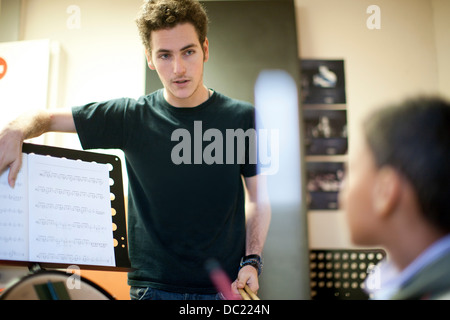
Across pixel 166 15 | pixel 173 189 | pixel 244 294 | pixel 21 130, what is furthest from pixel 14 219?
pixel 166 15

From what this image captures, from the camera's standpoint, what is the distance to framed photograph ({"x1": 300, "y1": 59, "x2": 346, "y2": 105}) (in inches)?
71.4

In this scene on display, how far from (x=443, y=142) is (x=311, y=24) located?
4.89ft

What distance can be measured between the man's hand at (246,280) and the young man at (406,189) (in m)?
0.44

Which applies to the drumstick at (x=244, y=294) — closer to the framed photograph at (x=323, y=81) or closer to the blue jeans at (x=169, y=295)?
the blue jeans at (x=169, y=295)

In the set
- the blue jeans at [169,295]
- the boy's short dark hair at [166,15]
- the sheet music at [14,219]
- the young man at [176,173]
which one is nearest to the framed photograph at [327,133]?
the young man at [176,173]

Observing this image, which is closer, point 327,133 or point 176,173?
point 176,173

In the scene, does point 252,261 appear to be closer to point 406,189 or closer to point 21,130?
point 406,189

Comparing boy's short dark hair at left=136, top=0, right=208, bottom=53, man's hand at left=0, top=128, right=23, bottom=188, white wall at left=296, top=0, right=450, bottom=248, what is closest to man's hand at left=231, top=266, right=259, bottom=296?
man's hand at left=0, top=128, right=23, bottom=188

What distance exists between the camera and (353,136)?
5.86 ft

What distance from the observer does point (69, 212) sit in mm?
870

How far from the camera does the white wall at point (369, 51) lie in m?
1.76

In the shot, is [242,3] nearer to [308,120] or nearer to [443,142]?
[308,120]

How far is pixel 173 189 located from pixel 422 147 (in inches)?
27.3
